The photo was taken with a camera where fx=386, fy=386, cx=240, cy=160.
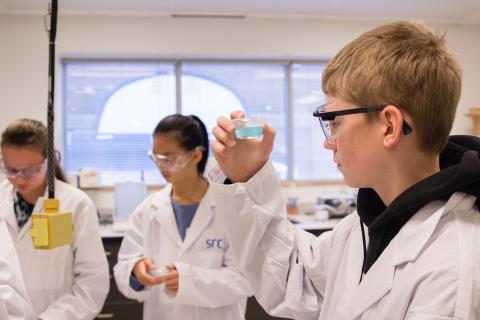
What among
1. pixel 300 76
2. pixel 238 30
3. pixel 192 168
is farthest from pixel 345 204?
pixel 192 168

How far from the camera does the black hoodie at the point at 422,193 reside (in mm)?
669

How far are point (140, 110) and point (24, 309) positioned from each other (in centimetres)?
293

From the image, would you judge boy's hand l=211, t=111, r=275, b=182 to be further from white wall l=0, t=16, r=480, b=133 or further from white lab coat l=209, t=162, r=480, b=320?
white wall l=0, t=16, r=480, b=133

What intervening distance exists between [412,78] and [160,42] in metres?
3.12

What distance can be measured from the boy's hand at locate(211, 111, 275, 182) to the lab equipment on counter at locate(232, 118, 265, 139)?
13 mm

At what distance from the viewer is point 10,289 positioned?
103 cm

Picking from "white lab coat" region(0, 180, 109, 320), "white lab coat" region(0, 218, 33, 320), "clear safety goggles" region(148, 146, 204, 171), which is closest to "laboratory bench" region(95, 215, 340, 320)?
"white lab coat" region(0, 180, 109, 320)

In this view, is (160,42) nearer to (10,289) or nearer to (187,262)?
(187,262)

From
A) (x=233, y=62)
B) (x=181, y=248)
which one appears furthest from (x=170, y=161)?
(x=233, y=62)

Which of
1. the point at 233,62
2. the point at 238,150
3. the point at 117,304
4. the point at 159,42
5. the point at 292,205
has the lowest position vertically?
the point at 117,304

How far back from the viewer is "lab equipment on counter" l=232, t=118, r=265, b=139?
2.87 feet

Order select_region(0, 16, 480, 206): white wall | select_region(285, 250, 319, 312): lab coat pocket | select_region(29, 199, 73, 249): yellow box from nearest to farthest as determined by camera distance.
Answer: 1. select_region(29, 199, 73, 249): yellow box
2. select_region(285, 250, 319, 312): lab coat pocket
3. select_region(0, 16, 480, 206): white wall

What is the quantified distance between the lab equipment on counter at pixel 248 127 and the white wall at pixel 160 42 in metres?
2.86

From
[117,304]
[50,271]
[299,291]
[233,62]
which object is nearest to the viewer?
[299,291]
